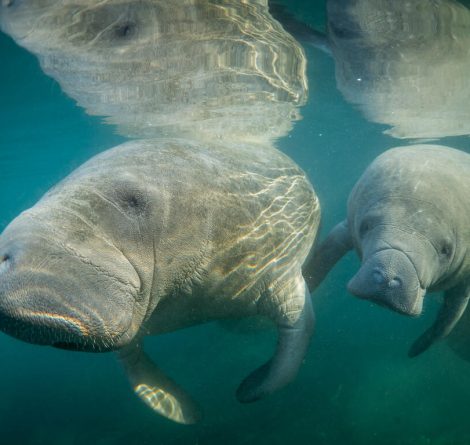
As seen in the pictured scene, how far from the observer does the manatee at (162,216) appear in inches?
88.4

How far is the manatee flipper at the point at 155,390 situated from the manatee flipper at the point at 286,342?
37.7 inches

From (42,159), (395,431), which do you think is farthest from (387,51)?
(42,159)

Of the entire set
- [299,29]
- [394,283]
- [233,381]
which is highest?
[299,29]

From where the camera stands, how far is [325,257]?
5918mm

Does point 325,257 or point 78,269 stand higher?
point 78,269

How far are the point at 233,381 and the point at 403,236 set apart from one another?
9.30m

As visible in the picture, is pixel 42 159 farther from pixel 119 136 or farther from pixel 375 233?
pixel 375 233

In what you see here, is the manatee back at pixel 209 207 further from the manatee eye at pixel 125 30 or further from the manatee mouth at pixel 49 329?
the manatee eye at pixel 125 30

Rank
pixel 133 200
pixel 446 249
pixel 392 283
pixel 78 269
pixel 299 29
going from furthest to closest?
1. pixel 299 29
2. pixel 446 249
3. pixel 392 283
4. pixel 133 200
5. pixel 78 269

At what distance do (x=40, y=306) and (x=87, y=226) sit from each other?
625mm

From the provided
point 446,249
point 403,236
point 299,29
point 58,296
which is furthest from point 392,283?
point 299,29

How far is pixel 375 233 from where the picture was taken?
3.97m

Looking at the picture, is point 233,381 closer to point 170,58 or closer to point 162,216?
point 170,58

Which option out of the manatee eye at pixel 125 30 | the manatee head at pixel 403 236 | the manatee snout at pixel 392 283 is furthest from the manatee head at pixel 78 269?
the manatee eye at pixel 125 30
